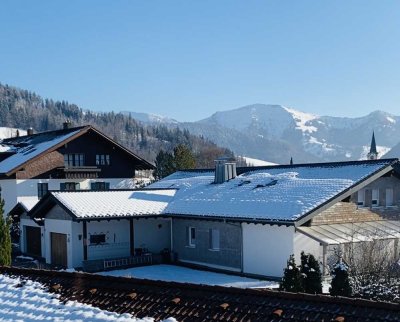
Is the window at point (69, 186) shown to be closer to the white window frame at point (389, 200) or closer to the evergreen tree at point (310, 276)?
the white window frame at point (389, 200)

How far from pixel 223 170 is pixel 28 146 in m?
18.8

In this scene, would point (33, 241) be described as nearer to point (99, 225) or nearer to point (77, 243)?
point (77, 243)

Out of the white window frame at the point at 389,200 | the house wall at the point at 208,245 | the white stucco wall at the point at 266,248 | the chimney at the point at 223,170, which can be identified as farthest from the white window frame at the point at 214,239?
the white window frame at the point at 389,200

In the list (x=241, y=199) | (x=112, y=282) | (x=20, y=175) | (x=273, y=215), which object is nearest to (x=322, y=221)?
(x=273, y=215)

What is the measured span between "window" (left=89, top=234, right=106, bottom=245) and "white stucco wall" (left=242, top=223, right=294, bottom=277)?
756cm

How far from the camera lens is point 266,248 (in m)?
22.8

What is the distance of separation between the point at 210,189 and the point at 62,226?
306 inches

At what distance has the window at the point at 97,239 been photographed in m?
27.0

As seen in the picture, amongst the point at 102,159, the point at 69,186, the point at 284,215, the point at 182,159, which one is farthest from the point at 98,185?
the point at 284,215

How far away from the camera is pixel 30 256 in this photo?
31.2 meters

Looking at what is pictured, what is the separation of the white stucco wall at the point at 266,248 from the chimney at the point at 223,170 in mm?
6548

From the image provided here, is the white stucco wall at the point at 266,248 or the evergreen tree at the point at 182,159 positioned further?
the evergreen tree at the point at 182,159

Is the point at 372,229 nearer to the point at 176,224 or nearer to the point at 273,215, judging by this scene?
the point at 273,215

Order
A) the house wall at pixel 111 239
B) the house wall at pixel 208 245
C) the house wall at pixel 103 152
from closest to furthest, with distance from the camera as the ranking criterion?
the house wall at pixel 208 245 → the house wall at pixel 111 239 → the house wall at pixel 103 152
